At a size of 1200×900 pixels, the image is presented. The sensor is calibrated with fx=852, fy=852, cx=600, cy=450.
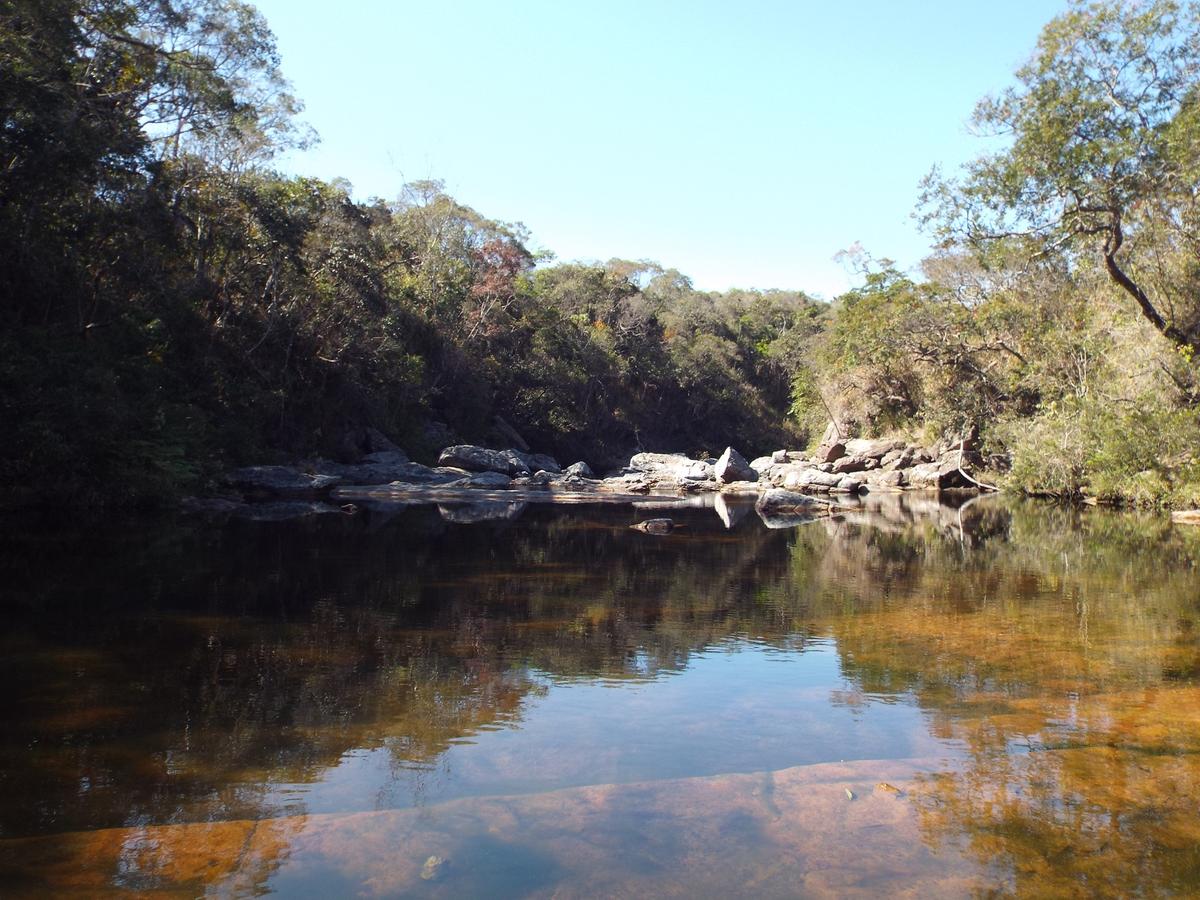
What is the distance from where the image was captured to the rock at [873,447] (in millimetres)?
38969

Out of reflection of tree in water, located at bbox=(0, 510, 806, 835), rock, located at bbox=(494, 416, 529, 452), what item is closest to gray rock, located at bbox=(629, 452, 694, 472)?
rock, located at bbox=(494, 416, 529, 452)

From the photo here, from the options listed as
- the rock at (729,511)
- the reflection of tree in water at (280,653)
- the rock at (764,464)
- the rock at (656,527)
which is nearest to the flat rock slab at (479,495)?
the rock at (729,511)

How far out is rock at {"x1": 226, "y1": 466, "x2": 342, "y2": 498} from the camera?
24.4m

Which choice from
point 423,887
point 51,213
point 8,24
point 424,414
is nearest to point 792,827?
point 423,887

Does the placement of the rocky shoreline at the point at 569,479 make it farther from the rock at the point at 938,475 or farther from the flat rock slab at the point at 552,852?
the flat rock slab at the point at 552,852

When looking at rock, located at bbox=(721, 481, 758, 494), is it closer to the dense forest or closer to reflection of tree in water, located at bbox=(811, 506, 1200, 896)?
the dense forest

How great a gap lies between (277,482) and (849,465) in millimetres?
24725

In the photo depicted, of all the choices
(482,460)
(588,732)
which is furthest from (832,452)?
(588,732)

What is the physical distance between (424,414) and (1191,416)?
2824 centimetres

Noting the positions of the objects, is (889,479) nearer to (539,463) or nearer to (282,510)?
(539,463)

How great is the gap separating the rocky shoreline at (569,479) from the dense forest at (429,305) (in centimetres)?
136

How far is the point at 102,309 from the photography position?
67.7 ft

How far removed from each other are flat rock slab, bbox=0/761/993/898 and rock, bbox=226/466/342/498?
2166cm

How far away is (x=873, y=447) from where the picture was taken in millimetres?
39156
